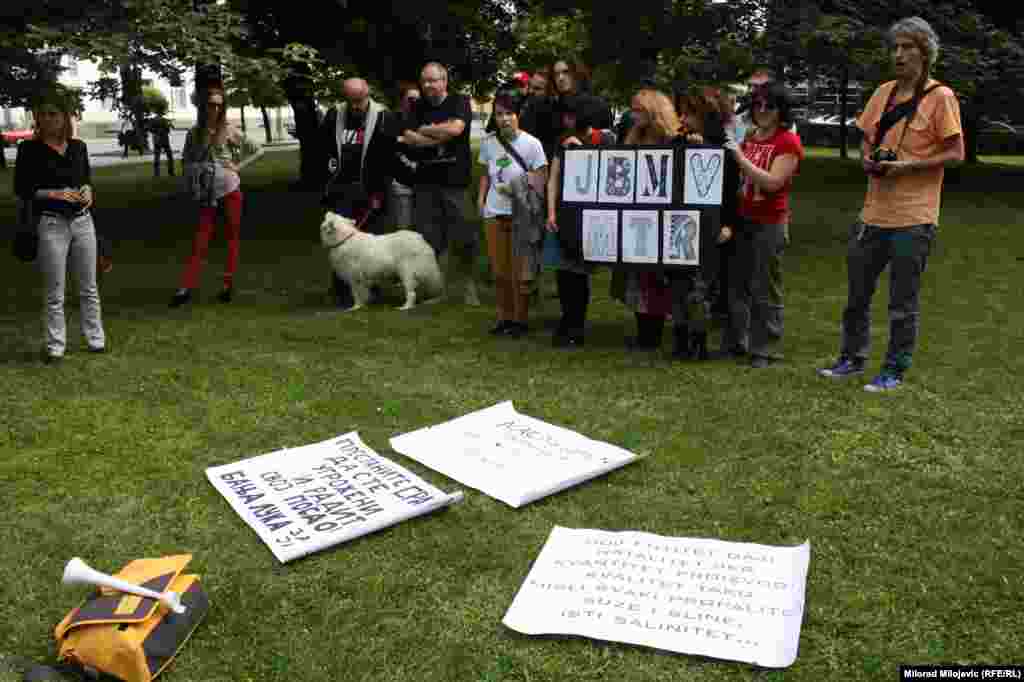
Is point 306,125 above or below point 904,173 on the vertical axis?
above

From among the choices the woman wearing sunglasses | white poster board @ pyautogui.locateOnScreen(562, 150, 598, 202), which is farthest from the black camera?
the woman wearing sunglasses

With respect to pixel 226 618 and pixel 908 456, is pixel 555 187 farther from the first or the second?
pixel 226 618

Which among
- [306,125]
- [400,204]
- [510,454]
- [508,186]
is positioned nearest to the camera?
[510,454]

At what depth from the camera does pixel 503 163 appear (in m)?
6.82

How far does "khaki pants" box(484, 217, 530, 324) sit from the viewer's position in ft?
22.8

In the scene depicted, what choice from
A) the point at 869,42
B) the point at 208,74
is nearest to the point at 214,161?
the point at 208,74

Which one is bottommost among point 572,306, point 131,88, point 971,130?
point 572,306

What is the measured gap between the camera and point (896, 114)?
5211mm

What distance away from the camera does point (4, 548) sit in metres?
3.81

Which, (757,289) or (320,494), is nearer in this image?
(320,494)

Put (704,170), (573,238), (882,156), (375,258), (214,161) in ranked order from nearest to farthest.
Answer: (882,156) → (704,170) → (573,238) → (375,258) → (214,161)

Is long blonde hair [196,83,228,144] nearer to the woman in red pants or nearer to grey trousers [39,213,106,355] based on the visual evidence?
the woman in red pants

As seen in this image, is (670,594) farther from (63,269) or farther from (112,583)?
(63,269)

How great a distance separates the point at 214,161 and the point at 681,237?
4.66 m
